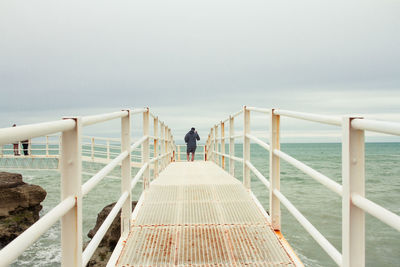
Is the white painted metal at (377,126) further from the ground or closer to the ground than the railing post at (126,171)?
further from the ground

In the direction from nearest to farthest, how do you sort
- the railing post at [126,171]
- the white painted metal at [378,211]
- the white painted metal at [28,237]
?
the white painted metal at [28,237] < the white painted metal at [378,211] < the railing post at [126,171]

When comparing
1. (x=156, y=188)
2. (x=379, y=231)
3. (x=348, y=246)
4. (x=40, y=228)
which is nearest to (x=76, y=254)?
(x=40, y=228)

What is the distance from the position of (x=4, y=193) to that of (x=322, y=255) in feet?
31.8

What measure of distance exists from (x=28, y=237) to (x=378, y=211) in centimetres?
153

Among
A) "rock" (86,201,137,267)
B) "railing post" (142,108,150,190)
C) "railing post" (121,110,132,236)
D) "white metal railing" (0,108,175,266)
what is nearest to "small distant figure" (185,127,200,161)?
"rock" (86,201,137,267)

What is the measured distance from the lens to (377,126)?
5.09 ft

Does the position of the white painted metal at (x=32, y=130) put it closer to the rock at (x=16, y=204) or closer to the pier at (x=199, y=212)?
the pier at (x=199, y=212)

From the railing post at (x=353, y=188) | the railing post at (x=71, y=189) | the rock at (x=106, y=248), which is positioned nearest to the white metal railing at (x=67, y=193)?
the railing post at (x=71, y=189)

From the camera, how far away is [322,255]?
9.51m

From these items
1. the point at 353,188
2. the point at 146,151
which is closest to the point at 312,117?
the point at 353,188

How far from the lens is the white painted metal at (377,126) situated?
1.42 m

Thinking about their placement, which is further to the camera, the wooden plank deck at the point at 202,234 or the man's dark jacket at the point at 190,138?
the man's dark jacket at the point at 190,138

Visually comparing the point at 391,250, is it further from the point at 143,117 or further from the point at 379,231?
the point at 143,117

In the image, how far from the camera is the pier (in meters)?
1.72
